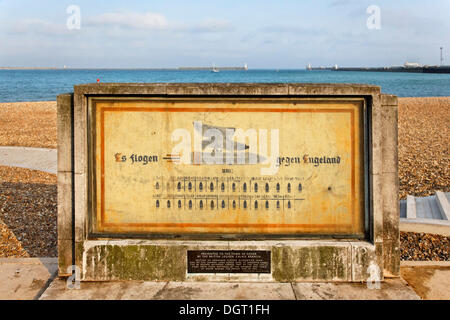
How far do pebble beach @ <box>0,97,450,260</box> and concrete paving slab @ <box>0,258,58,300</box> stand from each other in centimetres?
123

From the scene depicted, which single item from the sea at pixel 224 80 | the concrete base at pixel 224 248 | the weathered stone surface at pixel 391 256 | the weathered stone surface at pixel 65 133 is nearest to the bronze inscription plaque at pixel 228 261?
the concrete base at pixel 224 248

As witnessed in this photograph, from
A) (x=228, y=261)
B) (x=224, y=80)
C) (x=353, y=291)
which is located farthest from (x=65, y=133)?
(x=224, y=80)

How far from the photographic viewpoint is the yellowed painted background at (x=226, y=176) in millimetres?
4262

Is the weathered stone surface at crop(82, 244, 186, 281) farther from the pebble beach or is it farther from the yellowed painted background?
the pebble beach

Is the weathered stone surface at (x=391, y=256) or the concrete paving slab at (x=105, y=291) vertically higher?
the weathered stone surface at (x=391, y=256)

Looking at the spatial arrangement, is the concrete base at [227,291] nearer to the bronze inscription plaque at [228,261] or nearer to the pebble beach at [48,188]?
the bronze inscription plaque at [228,261]

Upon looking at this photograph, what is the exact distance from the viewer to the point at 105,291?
3955mm

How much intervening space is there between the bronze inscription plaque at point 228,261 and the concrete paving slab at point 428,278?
145 cm

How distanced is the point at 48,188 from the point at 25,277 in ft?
16.1

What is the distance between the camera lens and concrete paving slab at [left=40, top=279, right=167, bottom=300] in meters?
3.84

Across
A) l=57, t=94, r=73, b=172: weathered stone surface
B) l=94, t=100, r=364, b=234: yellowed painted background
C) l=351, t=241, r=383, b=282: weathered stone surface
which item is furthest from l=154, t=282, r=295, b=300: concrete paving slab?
l=57, t=94, r=73, b=172: weathered stone surface

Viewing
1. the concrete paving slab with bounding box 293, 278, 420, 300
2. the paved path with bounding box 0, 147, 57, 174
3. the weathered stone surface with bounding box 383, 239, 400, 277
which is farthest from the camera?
the paved path with bounding box 0, 147, 57, 174

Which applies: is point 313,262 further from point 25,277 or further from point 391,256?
point 25,277

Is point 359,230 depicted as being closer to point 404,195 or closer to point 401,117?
point 404,195
